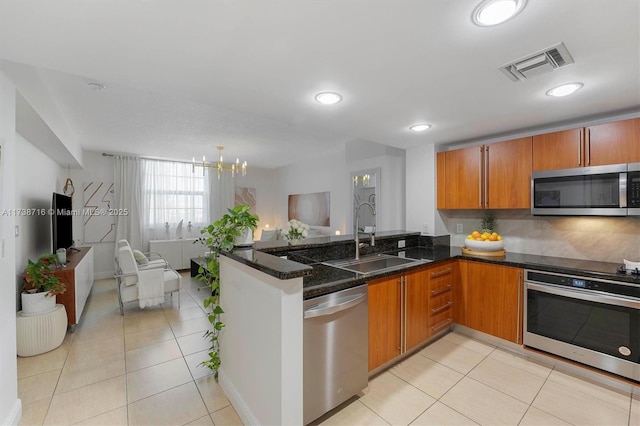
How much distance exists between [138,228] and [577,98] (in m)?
6.86

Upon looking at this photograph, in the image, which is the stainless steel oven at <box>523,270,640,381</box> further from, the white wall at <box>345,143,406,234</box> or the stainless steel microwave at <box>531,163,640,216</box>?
the white wall at <box>345,143,406,234</box>

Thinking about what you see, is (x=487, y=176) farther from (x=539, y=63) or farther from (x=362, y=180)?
(x=362, y=180)

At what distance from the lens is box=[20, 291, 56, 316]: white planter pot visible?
8.55 feet

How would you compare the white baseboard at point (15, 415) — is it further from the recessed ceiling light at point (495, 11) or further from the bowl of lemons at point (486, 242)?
the bowl of lemons at point (486, 242)

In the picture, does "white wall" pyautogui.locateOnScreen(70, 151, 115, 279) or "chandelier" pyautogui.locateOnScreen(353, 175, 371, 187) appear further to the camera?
"white wall" pyautogui.locateOnScreen(70, 151, 115, 279)

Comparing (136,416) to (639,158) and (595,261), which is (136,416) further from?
(639,158)

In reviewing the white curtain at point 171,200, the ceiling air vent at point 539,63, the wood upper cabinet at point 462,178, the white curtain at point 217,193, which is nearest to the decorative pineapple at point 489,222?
the wood upper cabinet at point 462,178

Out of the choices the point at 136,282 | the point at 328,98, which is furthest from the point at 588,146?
the point at 136,282

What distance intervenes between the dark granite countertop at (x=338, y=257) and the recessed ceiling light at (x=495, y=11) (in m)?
1.40

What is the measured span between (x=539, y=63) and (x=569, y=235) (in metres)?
2.00

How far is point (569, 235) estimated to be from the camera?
278 cm

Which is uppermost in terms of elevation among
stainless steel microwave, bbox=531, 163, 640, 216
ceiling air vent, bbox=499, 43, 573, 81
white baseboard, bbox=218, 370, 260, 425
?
ceiling air vent, bbox=499, 43, 573, 81

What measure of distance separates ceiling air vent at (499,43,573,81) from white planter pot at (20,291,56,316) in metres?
4.22

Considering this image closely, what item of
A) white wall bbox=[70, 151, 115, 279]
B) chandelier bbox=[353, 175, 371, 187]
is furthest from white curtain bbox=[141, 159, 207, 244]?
chandelier bbox=[353, 175, 371, 187]
